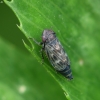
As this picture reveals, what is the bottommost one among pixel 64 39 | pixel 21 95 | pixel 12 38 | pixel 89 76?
pixel 21 95

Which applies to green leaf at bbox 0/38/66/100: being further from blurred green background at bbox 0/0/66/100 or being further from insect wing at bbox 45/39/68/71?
insect wing at bbox 45/39/68/71

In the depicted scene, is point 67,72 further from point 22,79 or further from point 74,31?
point 22,79

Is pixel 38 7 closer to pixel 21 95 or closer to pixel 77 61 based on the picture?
pixel 77 61

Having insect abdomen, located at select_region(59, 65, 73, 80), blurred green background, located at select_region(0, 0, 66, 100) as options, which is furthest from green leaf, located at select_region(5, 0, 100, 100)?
blurred green background, located at select_region(0, 0, 66, 100)

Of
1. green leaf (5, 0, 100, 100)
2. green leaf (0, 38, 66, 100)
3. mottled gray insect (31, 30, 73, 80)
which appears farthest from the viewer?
green leaf (0, 38, 66, 100)

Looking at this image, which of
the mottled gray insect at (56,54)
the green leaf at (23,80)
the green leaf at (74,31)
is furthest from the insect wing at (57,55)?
the green leaf at (23,80)

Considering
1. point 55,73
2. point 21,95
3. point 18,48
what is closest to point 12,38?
point 18,48

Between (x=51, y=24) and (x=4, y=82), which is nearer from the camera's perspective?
(x=51, y=24)
